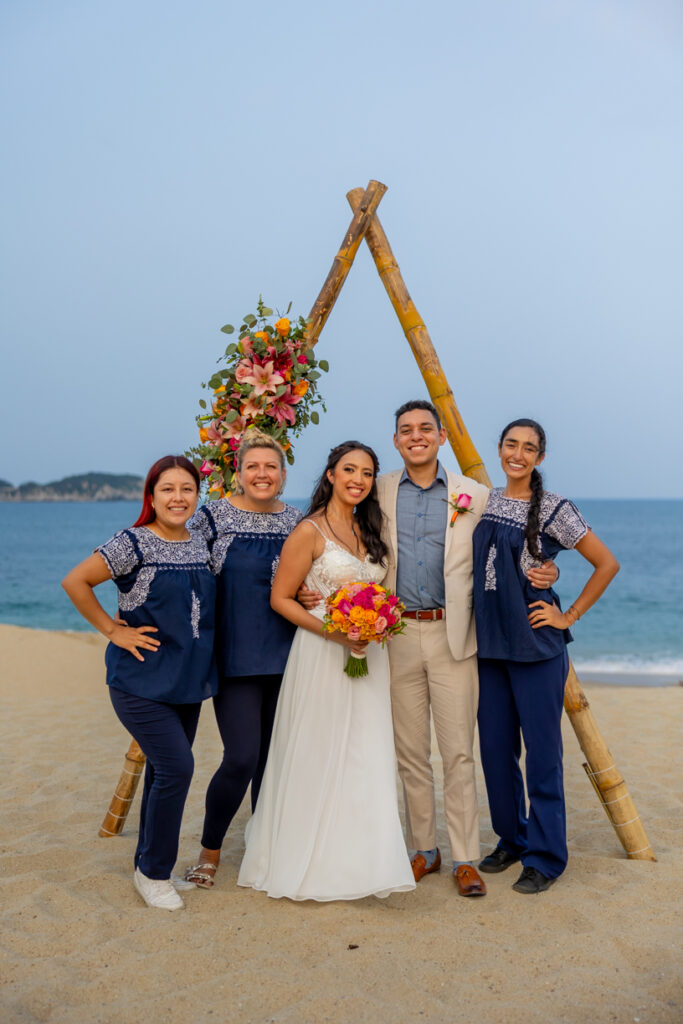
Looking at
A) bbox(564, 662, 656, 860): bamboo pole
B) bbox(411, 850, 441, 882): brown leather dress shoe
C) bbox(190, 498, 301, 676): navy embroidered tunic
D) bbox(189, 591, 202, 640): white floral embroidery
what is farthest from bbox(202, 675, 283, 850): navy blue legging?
bbox(564, 662, 656, 860): bamboo pole

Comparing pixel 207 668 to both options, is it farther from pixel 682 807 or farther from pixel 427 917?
pixel 682 807

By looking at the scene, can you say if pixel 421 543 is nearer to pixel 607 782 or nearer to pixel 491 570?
pixel 491 570

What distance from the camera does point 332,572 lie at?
371 cm

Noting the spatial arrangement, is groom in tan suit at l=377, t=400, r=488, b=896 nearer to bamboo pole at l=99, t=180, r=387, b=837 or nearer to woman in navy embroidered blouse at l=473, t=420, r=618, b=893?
woman in navy embroidered blouse at l=473, t=420, r=618, b=893

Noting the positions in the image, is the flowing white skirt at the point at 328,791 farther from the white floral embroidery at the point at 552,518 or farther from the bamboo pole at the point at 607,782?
the bamboo pole at the point at 607,782

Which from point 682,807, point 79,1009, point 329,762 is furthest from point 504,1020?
point 682,807

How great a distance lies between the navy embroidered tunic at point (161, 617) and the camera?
11.5 feet

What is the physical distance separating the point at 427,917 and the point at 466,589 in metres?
1.49

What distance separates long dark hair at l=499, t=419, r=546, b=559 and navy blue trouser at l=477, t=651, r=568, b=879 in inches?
21.9

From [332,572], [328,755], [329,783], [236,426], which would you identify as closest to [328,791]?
[329,783]

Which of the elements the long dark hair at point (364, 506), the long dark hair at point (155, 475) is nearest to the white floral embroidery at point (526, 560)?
the long dark hair at point (364, 506)

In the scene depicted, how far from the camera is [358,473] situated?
3781 millimetres

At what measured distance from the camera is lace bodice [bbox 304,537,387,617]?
371 cm

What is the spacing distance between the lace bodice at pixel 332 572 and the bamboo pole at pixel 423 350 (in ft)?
3.87
